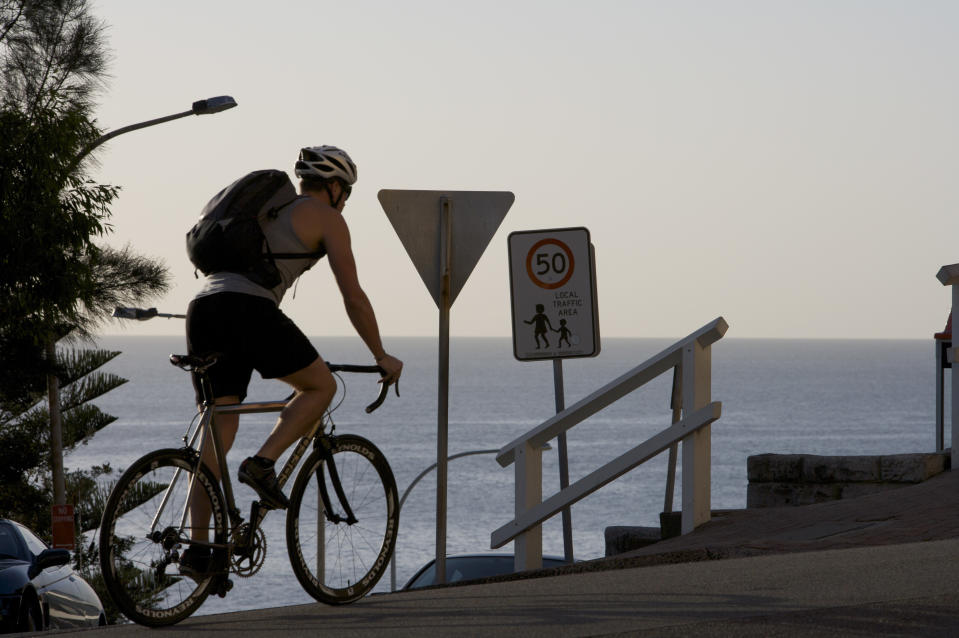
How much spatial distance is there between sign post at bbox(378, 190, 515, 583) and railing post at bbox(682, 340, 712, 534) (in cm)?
147

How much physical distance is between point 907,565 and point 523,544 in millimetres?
3595

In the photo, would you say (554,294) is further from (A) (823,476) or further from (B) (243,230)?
(B) (243,230)

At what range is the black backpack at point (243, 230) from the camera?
598cm

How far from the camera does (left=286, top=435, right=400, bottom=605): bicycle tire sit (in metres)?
6.38

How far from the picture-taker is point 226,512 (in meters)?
5.92

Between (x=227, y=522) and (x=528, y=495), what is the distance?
4.35m

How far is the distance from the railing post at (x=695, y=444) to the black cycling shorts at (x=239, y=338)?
4162mm

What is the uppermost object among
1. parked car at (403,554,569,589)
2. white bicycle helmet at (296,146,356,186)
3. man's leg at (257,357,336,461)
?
white bicycle helmet at (296,146,356,186)

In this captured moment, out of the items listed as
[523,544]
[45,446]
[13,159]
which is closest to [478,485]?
[45,446]

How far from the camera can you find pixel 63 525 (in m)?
24.9

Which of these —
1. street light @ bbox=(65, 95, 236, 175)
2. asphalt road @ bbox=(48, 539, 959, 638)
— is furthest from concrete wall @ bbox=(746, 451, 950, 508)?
street light @ bbox=(65, 95, 236, 175)

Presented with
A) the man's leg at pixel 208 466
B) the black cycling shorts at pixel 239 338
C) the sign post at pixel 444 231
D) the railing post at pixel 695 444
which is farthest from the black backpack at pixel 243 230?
the railing post at pixel 695 444

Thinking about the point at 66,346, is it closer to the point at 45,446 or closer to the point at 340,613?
the point at 45,446

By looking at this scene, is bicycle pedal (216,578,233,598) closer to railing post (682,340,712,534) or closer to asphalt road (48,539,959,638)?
asphalt road (48,539,959,638)
